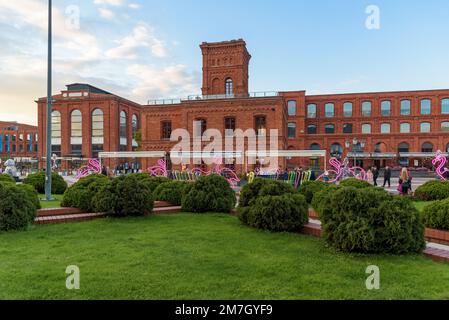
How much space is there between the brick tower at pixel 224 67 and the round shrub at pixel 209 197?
104ft

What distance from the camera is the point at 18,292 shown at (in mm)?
3842

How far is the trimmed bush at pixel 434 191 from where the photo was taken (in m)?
11.9

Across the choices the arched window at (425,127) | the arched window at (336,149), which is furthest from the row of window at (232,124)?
the arched window at (425,127)

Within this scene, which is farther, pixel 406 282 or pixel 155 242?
pixel 155 242

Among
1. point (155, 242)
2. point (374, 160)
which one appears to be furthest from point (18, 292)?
point (374, 160)

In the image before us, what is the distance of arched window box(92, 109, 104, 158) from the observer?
193ft

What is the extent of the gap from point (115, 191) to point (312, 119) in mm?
54581

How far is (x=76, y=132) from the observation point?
59.0 meters

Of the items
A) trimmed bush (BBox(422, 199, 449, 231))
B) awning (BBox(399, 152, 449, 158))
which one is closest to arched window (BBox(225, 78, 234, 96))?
awning (BBox(399, 152, 449, 158))

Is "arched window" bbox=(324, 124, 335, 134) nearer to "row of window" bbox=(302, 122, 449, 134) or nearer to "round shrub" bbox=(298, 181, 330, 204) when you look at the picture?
"row of window" bbox=(302, 122, 449, 134)

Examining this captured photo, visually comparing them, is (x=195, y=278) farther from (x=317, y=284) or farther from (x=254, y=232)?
(x=254, y=232)

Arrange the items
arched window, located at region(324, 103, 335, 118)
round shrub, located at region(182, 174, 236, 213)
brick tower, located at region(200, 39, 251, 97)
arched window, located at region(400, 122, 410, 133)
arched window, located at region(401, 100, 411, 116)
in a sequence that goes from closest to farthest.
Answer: round shrub, located at region(182, 174, 236, 213)
brick tower, located at region(200, 39, 251, 97)
arched window, located at region(400, 122, 410, 133)
arched window, located at region(401, 100, 411, 116)
arched window, located at region(324, 103, 335, 118)

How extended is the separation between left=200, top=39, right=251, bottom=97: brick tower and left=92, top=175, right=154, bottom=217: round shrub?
32.9 metres

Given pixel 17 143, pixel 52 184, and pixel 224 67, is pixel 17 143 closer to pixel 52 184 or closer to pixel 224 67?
pixel 224 67
